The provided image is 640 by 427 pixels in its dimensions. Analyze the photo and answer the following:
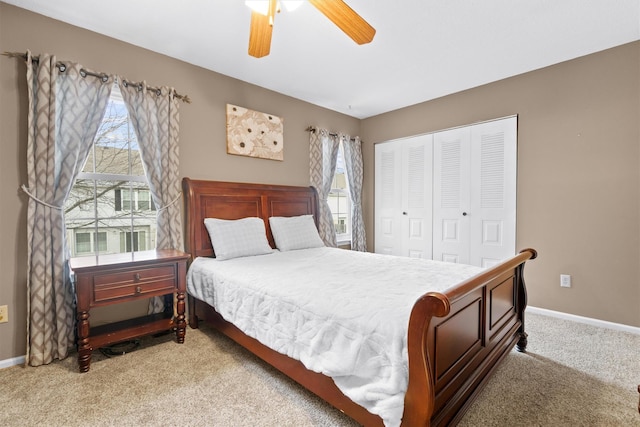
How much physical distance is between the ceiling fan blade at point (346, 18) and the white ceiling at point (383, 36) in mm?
479

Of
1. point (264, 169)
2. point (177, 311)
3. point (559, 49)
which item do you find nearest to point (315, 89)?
point (264, 169)

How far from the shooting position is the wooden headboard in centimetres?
288

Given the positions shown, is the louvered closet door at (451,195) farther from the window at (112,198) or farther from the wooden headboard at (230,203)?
the window at (112,198)

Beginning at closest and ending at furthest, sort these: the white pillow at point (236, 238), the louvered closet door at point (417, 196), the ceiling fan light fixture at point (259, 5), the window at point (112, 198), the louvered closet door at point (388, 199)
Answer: the ceiling fan light fixture at point (259, 5) < the window at point (112, 198) < the white pillow at point (236, 238) < the louvered closet door at point (417, 196) < the louvered closet door at point (388, 199)

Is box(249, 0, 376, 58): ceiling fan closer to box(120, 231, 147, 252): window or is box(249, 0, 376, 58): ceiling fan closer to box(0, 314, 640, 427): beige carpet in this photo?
box(120, 231, 147, 252): window

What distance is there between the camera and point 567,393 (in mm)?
1805

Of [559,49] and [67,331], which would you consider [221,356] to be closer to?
[67,331]

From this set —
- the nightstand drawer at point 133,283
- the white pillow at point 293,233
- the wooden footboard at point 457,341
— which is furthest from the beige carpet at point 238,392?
the white pillow at point 293,233

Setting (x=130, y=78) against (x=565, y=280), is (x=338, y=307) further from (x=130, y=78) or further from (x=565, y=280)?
(x=565, y=280)

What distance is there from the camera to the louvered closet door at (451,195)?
3.68m

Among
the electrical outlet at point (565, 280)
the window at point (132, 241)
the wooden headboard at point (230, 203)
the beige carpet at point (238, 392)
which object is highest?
the wooden headboard at point (230, 203)

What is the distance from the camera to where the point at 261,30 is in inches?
69.9

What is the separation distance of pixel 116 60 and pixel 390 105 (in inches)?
125

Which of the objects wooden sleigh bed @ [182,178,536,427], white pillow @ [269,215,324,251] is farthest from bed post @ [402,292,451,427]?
white pillow @ [269,215,324,251]
